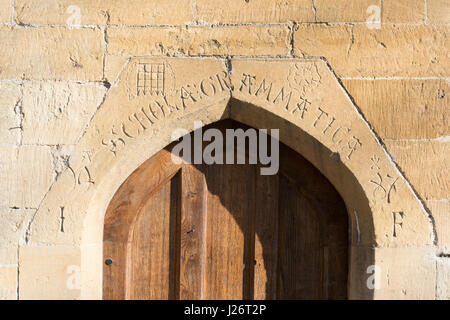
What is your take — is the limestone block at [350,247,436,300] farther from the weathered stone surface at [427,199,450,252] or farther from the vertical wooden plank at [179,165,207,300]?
the vertical wooden plank at [179,165,207,300]

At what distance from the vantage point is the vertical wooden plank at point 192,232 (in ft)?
8.86

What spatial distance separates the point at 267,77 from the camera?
253 cm

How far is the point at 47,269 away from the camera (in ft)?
8.18

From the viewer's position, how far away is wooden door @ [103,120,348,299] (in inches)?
106

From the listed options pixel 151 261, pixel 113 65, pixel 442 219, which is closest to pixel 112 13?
pixel 113 65

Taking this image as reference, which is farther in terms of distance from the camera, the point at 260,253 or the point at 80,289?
the point at 260,253

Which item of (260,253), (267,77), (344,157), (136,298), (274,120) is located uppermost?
(267,77)

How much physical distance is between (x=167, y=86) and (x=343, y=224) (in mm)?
1124

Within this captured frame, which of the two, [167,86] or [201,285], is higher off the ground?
[167,86]

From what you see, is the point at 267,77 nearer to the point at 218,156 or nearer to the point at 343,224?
the point at 218,156

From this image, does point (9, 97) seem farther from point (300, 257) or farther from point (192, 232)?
point (300, 257)

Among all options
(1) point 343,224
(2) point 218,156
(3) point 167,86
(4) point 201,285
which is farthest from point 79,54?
(1) point 343,224

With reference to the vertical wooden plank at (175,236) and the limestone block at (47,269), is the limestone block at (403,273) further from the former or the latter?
the limestone block at (47,269)

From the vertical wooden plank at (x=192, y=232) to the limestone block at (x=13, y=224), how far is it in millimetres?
736
